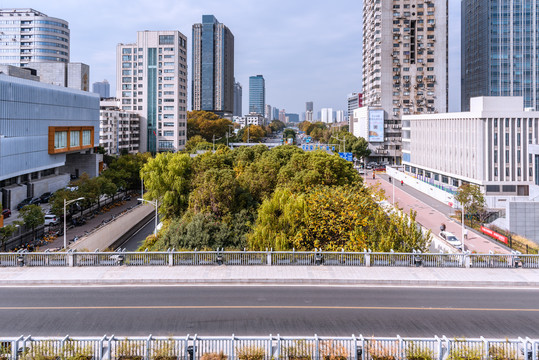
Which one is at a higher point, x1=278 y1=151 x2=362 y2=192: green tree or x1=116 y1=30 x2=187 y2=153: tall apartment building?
x1=116 y1=30 x2=187 y2=153: tall apartment building

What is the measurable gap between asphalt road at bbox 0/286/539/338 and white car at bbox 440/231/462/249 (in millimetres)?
16864

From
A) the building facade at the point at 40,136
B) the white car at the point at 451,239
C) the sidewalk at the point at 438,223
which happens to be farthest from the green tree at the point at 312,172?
the building facade at the point at 40,136

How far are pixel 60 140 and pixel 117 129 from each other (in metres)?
33.0

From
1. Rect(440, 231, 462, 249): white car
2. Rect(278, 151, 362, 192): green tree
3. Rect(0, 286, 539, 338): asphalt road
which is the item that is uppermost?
Rect(278, 151, 362, 192): green tree

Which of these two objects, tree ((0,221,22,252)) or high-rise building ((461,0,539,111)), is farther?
high-rise building ((461,0,539,111))

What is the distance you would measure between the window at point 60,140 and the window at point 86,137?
21.9 feet

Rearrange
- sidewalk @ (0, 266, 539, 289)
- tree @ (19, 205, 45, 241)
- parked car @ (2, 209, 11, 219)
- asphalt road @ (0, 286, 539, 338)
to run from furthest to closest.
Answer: parked car @ (2, 209, 11, 219), tree @ (19, 205, 45, 241), sidewalk @ (0, 266, 539, 289), asphalt road @ (0, 286, 539, 338)

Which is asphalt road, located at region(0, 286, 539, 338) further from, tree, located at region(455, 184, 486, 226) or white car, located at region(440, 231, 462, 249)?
tree, located at region(455, 184, 486, 226)

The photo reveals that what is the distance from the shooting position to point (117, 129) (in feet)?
312

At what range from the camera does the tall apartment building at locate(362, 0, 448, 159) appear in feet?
353

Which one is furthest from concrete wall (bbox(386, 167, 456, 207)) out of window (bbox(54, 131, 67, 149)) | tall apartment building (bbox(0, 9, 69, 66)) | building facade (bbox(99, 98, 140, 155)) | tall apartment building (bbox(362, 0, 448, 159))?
tall apartment building (bbox(0, 9, 69, 66))

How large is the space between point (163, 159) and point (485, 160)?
39970 millimetres

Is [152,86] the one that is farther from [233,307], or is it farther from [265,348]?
[265,348]

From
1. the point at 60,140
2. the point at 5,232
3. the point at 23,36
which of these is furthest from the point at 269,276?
the point at 23,36
